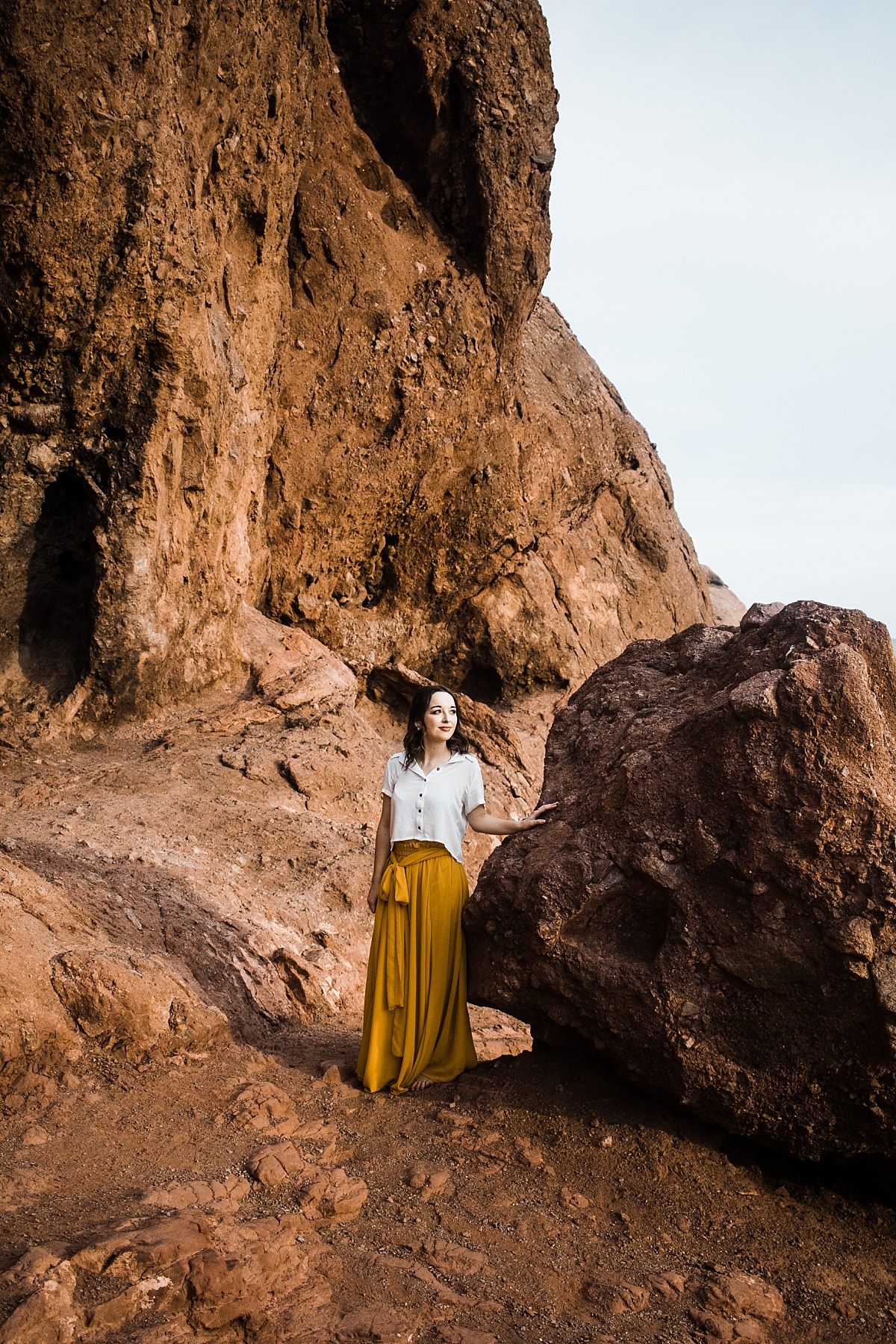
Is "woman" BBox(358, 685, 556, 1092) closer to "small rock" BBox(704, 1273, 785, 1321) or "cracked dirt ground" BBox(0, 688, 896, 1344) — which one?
"cracked dirt ground" BBox(0, 688, 896, 1344)

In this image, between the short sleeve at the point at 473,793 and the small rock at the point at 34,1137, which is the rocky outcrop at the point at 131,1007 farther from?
the short sleeve at the point at 473,793

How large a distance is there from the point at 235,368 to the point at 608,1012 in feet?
22.6

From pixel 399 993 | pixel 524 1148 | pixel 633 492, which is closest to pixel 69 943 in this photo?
pixel 399 993

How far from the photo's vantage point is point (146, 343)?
7.80 m

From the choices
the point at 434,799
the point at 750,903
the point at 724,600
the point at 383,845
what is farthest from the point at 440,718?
the point at 724,600

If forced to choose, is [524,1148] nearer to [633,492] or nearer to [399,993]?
[399,993]

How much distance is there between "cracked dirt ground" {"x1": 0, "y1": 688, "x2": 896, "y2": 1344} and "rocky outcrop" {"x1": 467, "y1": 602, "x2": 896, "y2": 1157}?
0.27 meters

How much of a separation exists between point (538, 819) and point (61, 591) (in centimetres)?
537

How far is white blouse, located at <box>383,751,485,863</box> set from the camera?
4.42 meters

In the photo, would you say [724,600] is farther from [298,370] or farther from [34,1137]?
[34,1137]

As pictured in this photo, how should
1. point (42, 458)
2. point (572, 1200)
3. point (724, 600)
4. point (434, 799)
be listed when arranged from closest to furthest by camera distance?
point (572, 1200) → point (434, 799) → point (42, 458) → point (724, 600)

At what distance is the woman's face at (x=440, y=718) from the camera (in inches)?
174

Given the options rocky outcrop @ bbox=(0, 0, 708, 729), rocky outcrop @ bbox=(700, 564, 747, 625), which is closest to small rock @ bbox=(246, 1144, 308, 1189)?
rocky outcrop @ bbox=(0, 0, 708, 729)

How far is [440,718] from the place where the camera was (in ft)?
14.5
